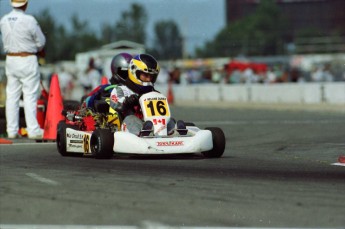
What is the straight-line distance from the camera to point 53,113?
15.9 metres

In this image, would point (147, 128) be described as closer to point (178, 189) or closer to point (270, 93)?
point (178, 189)

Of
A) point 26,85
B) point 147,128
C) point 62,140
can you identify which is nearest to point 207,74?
point 26,85

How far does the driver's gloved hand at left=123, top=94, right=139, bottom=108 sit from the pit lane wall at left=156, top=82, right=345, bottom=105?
68.4ft

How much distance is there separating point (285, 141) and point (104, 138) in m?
4.35

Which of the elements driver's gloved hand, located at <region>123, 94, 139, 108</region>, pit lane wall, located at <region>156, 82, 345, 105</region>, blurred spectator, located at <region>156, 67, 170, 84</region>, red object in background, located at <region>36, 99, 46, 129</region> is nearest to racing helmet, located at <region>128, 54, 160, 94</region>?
driver's gloved hand, located at <region>123, 94, 139, 108</region>

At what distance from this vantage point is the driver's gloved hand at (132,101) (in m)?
12.2

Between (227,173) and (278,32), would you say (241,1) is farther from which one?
(227,173)

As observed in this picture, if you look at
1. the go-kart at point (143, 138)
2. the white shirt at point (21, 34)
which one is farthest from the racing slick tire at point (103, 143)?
the white shirt at point (21, 34)

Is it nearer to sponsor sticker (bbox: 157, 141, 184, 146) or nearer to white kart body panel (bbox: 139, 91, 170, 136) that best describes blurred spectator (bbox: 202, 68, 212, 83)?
white kart body panel (bbox: 139, 91, 170, 136)

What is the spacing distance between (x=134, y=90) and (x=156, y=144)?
4.25 ft

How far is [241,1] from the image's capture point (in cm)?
14950

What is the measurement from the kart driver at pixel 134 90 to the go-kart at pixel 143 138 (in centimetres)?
12

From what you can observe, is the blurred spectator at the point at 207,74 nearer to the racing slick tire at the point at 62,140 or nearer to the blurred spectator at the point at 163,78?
the blurred spectator at the point at 163,78

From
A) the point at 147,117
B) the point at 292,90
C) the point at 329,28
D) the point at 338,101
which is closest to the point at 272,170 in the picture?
the point at 147,117
